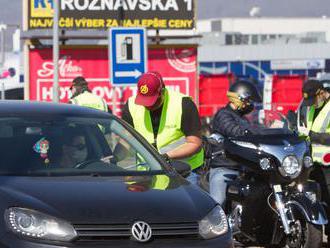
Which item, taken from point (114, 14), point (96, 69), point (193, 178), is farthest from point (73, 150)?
point (96, 69)

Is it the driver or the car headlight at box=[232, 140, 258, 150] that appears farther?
the car headlight at box=[232, 140, 258, 150]

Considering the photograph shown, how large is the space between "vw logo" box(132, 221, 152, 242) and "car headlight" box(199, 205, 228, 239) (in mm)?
364

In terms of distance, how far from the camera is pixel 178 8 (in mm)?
27578

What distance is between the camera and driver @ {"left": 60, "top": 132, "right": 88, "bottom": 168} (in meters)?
7.12

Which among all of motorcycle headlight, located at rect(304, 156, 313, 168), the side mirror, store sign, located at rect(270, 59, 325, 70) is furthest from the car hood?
store sign, located at rect(270, 59, 325, 70)

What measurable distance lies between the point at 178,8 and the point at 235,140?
59.7ft

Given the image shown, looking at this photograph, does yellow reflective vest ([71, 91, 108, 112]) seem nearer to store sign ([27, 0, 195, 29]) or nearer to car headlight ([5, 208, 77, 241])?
car headlight ([5, 208, 77, 241])

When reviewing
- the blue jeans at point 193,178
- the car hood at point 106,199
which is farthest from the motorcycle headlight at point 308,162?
the car hood at point 106,199

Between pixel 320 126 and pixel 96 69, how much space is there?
A: 59.7 ft

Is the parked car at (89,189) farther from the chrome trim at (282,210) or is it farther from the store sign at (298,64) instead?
the store sign at (298,64)

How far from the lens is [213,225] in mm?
6492

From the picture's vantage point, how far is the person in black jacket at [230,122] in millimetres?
9781

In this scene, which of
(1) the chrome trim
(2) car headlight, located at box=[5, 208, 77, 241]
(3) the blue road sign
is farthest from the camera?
(3) the blue road sign

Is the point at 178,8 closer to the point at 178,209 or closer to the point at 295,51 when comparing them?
the point at 178,209
